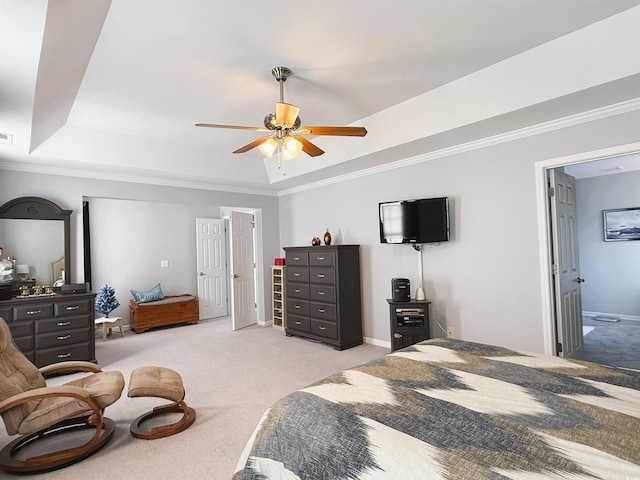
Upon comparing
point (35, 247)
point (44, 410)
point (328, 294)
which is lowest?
point (44, 410)

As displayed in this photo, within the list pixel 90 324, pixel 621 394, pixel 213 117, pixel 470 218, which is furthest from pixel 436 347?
pixel 90 324

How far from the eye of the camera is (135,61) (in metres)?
2.73

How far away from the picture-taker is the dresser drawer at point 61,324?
389 centimetres

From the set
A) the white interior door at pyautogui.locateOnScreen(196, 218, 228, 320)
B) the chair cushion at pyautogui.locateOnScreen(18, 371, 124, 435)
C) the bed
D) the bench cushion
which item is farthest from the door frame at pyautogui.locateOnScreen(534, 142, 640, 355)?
the white interior door at pyautogui.locateOnScreen(196, 218, 228, 320)

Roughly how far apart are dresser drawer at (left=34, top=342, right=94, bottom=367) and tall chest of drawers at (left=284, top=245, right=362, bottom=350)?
271cm

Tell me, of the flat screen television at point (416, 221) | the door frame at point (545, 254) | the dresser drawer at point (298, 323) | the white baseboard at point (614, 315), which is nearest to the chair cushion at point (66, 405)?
the dresser drawer at point (298, 323)

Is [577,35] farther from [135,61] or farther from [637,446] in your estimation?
[135,61]

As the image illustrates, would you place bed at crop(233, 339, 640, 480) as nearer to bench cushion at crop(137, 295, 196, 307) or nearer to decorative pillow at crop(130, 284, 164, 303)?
bench cushion at crop(137, 295, 196, 307)

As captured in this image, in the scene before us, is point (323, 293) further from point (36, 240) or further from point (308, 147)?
point (36, 240)

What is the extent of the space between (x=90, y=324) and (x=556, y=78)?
17.5 ft

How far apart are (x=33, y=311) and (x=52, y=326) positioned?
25 centimetres

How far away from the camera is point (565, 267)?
3596mm

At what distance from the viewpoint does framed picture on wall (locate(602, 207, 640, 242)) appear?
5992 mm

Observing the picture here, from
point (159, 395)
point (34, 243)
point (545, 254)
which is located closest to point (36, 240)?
point (34, 243)
